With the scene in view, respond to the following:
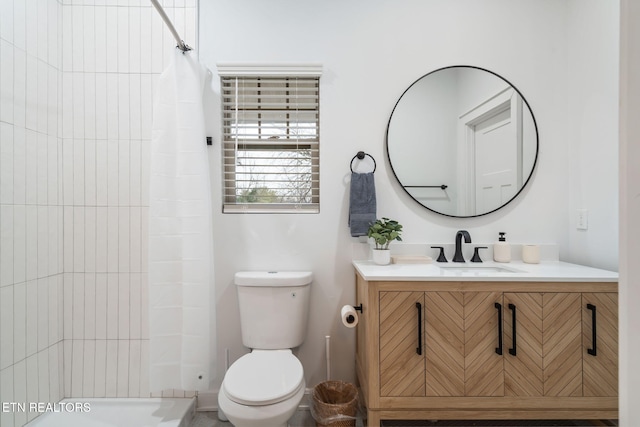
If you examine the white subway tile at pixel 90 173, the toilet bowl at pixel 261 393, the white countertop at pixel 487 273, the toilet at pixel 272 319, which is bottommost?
the toilet bowl at pixel 261 393

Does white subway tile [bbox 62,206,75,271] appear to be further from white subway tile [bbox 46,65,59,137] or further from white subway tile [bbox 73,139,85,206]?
white subway tile [bbox 46,65,59,137]

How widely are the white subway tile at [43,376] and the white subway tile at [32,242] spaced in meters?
0.43

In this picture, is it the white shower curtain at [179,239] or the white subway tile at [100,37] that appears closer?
the white shower curtain at [179,239]

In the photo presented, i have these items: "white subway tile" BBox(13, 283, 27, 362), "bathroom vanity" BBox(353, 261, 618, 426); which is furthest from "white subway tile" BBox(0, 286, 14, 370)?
"bathroom vanity" BBox(353, 261, 618, 426)

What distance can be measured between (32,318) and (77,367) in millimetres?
405

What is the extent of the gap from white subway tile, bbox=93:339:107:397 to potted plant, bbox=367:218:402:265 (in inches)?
64.4

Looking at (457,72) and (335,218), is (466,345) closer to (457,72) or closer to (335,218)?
(335,218)

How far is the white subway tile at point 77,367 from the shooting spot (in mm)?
1745

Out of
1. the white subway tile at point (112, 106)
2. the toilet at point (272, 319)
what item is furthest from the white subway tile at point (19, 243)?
the toilet at point (272, 319)

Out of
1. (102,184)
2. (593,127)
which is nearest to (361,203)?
(593,127)

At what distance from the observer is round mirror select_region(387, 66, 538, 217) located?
1.83m

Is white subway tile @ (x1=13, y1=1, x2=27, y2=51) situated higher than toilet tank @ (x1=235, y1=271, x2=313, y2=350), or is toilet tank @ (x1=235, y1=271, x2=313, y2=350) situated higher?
white subway tile @ (x1=13, y1=1, x2=27, y2=51)

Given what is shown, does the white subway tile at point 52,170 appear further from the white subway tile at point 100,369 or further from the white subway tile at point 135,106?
the white subway tile at point 100,369
